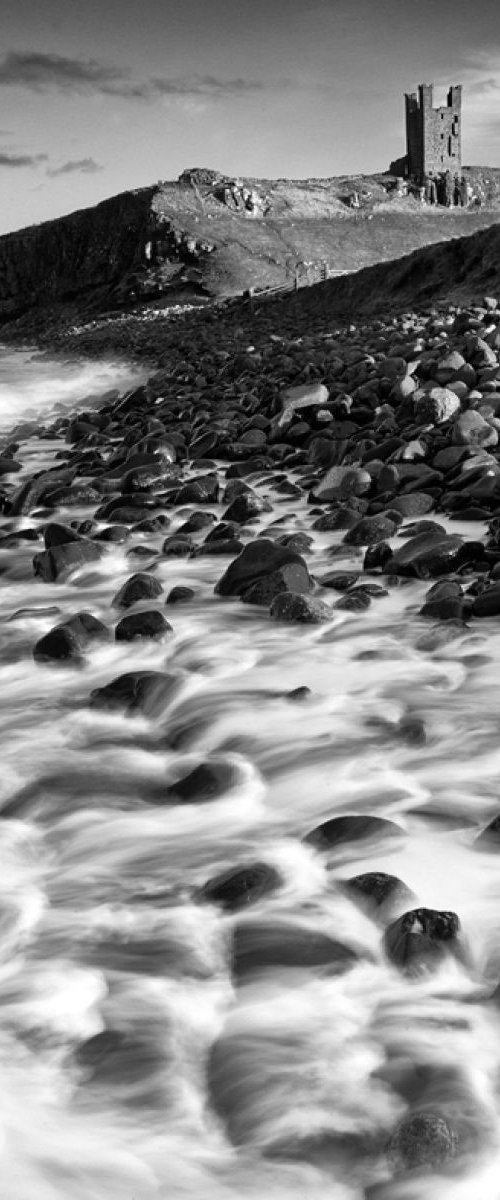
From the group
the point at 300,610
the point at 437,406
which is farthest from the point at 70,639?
the point at 437,406

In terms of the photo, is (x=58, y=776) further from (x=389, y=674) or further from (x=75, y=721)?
(x=389, y=674)

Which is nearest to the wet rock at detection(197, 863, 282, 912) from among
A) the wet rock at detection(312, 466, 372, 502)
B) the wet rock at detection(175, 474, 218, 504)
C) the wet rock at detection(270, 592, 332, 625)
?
the wet rock at detection(270, 592, 332, 625)

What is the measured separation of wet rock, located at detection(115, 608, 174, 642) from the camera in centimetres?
361

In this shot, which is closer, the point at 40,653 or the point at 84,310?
the point at 40,653

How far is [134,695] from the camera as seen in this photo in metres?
3.08

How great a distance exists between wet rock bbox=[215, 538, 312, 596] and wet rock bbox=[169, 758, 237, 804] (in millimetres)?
1465

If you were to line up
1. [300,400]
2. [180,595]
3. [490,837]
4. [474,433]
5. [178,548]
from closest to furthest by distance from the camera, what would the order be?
[490,837]
[180,595]
[178,548]
[474,433]
[300,400]

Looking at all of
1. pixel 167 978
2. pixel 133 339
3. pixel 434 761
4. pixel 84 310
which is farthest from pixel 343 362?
pixel 84 310

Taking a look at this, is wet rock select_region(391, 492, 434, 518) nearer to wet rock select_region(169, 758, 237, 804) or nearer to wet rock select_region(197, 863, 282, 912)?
wet rock select_region(169, 758, 237, 804)

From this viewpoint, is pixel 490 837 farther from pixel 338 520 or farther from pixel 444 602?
pixel 338 520

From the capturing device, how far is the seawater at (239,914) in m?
1.45

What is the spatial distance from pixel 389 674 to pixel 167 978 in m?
1.54

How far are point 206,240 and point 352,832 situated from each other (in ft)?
157

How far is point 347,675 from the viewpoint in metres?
3.19
